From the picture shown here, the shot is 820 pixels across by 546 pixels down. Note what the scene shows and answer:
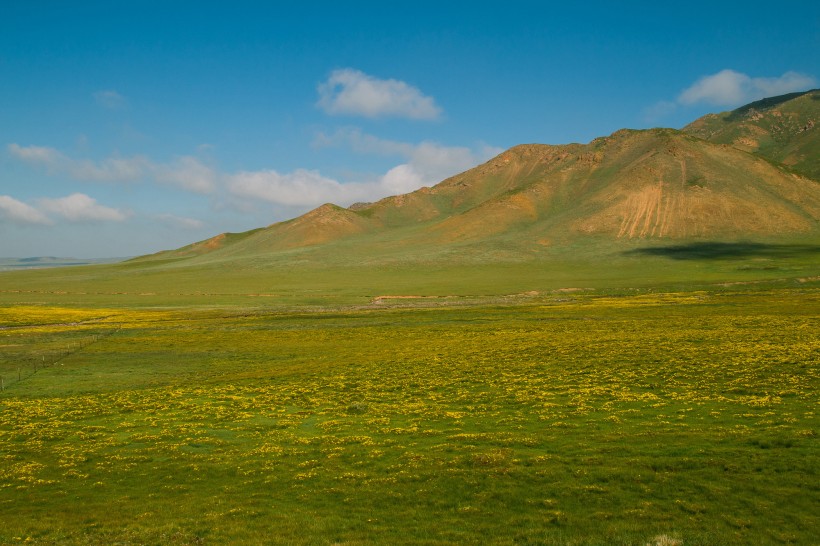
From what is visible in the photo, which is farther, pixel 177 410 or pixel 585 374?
pixel 585 374

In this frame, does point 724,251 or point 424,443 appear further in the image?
point 724,251

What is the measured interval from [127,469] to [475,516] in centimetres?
1409

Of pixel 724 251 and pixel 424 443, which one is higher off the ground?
pixel 724 251

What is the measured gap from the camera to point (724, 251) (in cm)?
17262

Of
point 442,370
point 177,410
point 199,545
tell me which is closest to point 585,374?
point 442,370

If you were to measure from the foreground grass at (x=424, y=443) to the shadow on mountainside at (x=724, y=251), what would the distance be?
12586 centimetres

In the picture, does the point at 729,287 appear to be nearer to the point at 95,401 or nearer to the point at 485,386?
the point at 485,386

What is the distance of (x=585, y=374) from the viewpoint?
3694 centimetres

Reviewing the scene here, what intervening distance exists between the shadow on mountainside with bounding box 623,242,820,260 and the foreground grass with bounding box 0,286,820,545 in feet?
413

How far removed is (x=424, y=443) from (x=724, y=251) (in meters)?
180

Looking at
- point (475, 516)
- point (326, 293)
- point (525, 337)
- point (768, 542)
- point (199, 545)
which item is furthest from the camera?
point (326, 293)

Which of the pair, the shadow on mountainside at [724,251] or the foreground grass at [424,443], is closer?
the foreground grass at [424,443]

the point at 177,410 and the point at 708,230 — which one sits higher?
the point at 708,230

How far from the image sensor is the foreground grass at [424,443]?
15.8 metres
